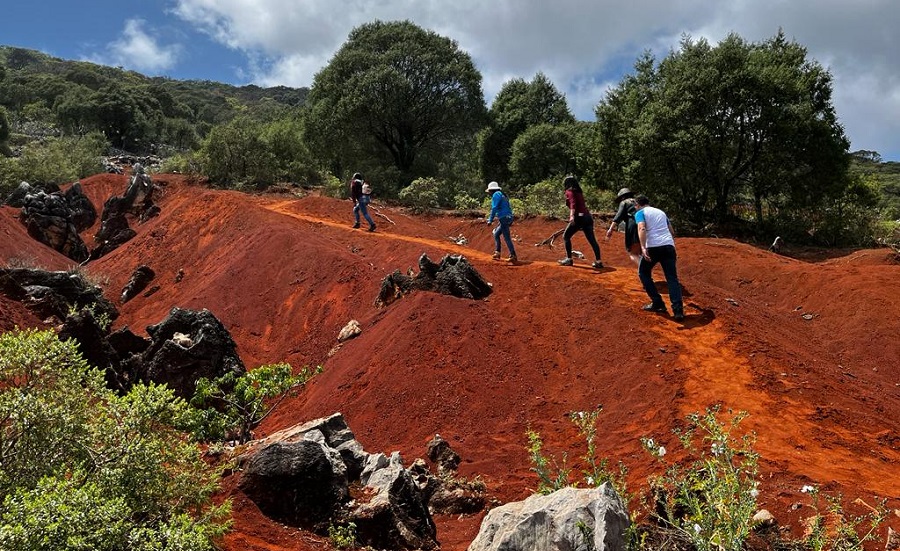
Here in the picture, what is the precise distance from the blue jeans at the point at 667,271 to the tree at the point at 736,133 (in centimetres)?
1199

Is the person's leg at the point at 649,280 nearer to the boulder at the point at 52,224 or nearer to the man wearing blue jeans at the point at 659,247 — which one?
the man wearing blue jeans at the point at 659,247

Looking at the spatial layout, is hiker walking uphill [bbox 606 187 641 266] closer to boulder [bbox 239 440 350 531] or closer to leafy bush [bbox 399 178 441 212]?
boulder [bbox 239 440 350 531]

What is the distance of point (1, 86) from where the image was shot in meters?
73.5

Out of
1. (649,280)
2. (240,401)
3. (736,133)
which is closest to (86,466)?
(240,401)

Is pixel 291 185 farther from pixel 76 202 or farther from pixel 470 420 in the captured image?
pixel 470 420

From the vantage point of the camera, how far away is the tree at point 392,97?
1074 inches

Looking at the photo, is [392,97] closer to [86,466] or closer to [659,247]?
[659,247]

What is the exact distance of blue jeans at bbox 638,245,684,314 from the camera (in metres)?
7.63

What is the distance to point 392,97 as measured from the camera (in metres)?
27.3

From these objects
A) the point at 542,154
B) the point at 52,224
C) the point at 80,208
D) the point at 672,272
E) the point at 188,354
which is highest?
the point at 542,154

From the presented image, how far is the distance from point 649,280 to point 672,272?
44 centimetres

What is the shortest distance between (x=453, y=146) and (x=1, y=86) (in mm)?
73028

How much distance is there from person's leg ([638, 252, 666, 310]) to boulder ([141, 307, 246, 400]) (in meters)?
5.91

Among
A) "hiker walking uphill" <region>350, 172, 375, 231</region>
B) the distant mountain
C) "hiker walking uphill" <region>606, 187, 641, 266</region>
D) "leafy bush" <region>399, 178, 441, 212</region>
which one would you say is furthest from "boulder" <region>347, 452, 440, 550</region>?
the distant mountain
